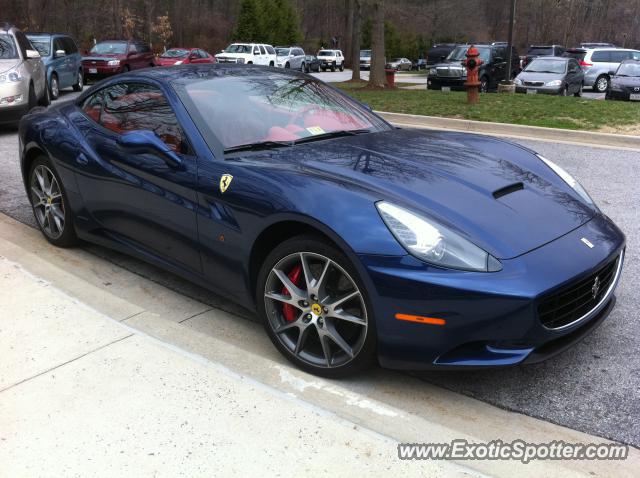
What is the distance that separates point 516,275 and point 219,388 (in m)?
1.42

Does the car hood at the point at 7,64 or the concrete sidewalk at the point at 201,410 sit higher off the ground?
the car hood at the point at 7,64

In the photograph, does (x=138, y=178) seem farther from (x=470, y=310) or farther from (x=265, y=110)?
(x=470, y=310)

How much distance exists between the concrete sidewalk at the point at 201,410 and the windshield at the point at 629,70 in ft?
56.5

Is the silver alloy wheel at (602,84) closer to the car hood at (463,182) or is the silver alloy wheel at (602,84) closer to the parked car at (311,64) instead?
the car hood at (463,182)

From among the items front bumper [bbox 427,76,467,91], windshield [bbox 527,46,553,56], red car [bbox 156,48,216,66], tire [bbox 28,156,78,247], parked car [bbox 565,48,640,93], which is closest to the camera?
tire [bbox 28,156,78,247]

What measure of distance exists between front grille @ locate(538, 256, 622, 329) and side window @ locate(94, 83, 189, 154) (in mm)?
2060

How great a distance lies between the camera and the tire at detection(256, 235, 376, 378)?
275 cm

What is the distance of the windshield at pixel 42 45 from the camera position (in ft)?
50.3

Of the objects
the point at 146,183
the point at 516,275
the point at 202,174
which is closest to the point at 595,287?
the point at 516,275

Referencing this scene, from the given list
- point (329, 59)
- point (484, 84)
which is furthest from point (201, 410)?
point (329, 59)

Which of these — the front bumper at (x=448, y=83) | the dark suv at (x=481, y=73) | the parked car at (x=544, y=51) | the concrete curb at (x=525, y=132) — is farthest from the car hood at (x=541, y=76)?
the parked car at (x=544, y=51)

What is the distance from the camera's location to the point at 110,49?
70.5 ft

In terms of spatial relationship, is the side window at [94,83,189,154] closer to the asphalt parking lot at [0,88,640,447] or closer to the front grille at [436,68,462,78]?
the asphalt parking lot at [0,88,640,447]

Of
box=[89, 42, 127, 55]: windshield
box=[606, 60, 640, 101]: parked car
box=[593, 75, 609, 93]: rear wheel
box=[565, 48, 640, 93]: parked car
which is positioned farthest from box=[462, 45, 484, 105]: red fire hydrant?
box=[89, 42, 127, 55]: windshield
